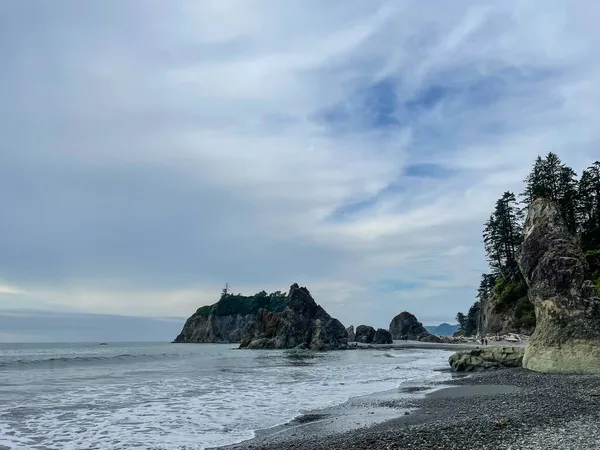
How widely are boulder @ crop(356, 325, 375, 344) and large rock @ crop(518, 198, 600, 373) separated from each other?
10602 centimetres

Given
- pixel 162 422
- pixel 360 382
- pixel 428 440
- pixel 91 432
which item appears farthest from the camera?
pixel 360 382

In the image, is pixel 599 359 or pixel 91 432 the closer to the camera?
pixel 91 432

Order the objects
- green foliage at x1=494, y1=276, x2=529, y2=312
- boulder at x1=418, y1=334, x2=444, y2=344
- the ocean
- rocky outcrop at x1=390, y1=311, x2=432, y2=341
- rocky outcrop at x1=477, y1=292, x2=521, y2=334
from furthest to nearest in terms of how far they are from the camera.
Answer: rocky outcrop at x1=390, y1=311, x2=432, y2=341 < boulder at x1=418, y1=334, x2=444, y2=344 < green foliage at x1=494, y1=276, x2=529, y2=312 < rocky outcrop at x1=477, y1=292, x2=521, y2=334 < the ocean

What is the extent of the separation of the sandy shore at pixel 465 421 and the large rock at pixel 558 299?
2.50 metres

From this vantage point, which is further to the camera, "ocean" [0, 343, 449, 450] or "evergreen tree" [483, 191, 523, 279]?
"evergreen tree" [483, 191, 523, 279]

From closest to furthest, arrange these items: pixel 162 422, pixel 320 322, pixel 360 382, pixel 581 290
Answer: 1. pixel 162 422
2. pixel 581 290
3. pixel 360 382
4. pixel 320 322

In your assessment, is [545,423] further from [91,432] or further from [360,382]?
[360,382]

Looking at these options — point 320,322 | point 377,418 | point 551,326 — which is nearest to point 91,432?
point 377,418

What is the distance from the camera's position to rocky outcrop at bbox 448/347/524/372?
34.9 metres

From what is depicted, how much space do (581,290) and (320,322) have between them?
89.7 metres

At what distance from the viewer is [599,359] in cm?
2586

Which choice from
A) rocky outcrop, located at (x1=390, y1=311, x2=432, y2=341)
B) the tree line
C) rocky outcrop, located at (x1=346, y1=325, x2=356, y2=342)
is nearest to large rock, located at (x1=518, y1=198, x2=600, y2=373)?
the tree line

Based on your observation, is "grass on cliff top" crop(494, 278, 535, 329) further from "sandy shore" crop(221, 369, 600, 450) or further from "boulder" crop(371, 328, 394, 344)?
"sandy shore" crop(221, 369, 600, 450)

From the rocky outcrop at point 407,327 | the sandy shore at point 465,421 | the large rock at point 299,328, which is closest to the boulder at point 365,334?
the large rock at point 299,328
